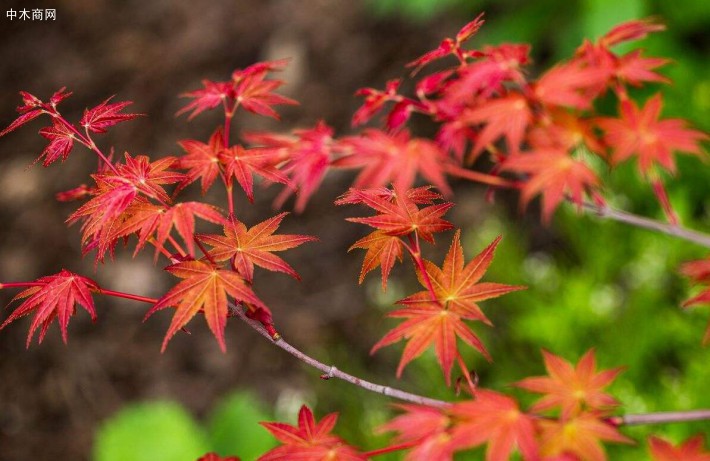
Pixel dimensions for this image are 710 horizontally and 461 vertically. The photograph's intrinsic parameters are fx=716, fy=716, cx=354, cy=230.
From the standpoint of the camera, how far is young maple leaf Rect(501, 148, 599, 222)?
2.77ft

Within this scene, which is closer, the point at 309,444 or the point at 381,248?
the point at 309,444

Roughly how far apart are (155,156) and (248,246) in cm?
216

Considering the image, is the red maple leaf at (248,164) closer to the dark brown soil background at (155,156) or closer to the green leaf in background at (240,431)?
the green leaf in background at (240,431)

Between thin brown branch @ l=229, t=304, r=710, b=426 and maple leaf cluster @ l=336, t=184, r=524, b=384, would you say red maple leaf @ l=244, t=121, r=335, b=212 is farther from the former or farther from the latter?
thin brown branch @ l=229, t=304, r=710, b=426

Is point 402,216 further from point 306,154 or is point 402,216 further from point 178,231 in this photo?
point 178,231

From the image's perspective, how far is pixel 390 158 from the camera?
821mm

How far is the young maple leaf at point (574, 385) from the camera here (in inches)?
31.0

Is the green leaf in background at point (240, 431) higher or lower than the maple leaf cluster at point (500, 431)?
lower

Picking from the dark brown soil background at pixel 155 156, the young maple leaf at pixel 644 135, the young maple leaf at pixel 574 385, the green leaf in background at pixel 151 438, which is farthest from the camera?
the dark brown soil background at pixel 155 156

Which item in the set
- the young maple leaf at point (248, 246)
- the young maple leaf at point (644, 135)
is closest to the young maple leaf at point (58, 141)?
the young maple leaf at point (248, 246)

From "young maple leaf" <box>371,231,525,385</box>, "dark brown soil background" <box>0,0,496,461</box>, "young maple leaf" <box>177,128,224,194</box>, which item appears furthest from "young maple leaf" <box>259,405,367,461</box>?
"dark brown soil background" <box>0,0,496,461</box>

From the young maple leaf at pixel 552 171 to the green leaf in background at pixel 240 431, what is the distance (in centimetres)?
124

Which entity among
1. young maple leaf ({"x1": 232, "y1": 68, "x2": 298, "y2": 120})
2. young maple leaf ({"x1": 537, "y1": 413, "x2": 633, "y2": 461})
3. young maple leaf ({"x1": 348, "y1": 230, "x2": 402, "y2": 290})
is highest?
young maple leaf ({"x1": 232, "y1": 68, "x2": 298, "y2": 120})

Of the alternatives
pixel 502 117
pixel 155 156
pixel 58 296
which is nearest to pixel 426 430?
pixel 502 117
